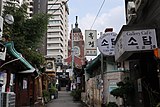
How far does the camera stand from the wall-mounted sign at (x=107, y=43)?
13.0 meters

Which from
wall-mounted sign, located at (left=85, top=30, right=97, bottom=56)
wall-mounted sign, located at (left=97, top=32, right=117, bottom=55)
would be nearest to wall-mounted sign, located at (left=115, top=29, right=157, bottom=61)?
wall-mounted sign, located at (left=97, top=32, right=117, bottom=55)

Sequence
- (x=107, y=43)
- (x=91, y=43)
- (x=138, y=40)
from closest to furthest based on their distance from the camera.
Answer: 1. (x=138, y=40)
2. (x=107, y=43)
3. (x=91, y=43)

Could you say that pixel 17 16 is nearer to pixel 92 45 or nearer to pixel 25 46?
pixel 25 46

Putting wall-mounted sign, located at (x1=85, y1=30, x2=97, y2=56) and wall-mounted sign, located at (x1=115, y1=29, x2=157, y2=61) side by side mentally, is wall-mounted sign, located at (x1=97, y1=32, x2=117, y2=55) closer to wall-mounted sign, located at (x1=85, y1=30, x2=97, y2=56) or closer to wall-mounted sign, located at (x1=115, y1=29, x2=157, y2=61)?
wall-mounted sign, located at (x1=85, y1=30, x2=97, y2=56)

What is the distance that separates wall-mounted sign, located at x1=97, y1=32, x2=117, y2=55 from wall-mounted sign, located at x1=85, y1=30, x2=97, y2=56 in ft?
10.7

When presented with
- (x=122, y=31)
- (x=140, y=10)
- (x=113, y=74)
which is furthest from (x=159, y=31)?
(x=113, y=74)

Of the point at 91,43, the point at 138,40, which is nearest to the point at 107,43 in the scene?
the point at 91,43

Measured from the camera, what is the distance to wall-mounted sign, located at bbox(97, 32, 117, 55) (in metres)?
13.0

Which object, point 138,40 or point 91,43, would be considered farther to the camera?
point 91,43

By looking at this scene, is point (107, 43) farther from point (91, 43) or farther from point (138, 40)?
point (138, 40)

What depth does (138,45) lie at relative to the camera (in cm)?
755

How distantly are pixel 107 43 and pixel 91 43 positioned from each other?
3.54 m

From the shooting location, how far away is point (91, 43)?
16.5m

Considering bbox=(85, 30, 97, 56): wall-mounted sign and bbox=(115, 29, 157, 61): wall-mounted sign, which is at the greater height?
bbox=(85, 30, 97, 56): wall-mounted sign
